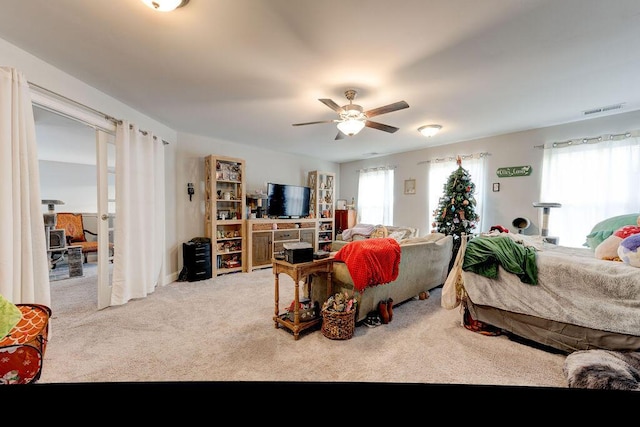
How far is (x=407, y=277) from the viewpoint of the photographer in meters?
2.89

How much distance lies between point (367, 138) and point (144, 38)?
3417 millimetres

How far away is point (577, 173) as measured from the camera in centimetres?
356

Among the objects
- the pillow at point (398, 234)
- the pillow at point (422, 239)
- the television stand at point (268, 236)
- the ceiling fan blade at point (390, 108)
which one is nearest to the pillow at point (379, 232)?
the pillow at point (398, 234)

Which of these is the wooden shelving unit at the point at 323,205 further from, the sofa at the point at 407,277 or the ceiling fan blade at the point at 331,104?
the ceiling fan blade at the point at 331,104

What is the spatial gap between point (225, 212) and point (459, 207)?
4067mm

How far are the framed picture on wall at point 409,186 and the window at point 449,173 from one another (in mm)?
331

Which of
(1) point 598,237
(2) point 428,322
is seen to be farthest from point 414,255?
(1) point 598,237

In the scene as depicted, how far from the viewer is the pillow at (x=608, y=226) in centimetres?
281

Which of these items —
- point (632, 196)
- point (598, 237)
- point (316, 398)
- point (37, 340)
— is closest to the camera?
point (316, 398)

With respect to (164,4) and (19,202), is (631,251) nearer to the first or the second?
(164,4)

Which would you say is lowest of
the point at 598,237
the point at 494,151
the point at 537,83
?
the point at 598,237

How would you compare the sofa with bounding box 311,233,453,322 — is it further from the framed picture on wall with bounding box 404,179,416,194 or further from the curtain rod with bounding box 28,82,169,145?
the curtain rod with bounding box 28,82,169,145

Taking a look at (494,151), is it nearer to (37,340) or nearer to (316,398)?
(316,398)

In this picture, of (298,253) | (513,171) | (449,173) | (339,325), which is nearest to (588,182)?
(513,171)
